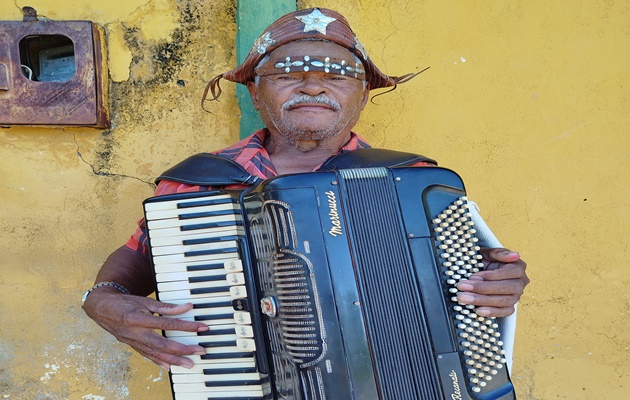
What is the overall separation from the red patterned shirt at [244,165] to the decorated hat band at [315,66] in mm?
252

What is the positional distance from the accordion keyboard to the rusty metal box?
899 millimetres

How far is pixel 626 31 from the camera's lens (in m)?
2.55

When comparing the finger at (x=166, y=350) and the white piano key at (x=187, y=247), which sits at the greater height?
the white piano key at (x=187, y=247)

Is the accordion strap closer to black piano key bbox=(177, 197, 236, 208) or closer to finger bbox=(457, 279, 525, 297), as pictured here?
black piano key bbox=(177, 197, 236, 208)

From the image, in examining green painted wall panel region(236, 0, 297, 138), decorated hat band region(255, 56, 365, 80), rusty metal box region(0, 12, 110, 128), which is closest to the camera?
decorated hat band region(255, 56, 365, 80)

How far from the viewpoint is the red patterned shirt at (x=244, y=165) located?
78.3 inches

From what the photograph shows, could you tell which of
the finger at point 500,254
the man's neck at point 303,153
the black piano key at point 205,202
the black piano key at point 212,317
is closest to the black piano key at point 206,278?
the black piano key at point 212,317

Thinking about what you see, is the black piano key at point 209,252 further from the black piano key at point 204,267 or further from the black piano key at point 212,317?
the black piano key at point 212,317

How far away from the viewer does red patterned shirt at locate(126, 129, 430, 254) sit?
1.99m

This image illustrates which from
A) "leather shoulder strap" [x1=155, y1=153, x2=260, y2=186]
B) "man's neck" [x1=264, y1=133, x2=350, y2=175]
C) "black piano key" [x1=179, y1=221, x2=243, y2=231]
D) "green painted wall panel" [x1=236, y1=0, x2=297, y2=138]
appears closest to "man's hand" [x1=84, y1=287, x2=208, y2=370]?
"black piano key" [x1=179, y1=221, x2=243, y2=231]

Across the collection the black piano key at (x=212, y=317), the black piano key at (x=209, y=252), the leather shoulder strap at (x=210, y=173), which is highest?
the leather shoulder strap at (x=210, y=173)

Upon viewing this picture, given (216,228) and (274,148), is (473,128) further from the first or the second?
(216,228)

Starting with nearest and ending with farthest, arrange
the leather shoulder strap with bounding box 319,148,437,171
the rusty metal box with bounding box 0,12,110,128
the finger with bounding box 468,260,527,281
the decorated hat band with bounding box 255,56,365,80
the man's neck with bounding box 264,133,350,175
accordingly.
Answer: the finger with bounding box 468,260,527,281
the leather shoulder strap with bounding box 319,148,437,171
the decorated hat band with bounding box 255,56,365,80
the man's neck with bounding box 264,133,350,175
the rusty metal box with bounding box 0,12,110,128

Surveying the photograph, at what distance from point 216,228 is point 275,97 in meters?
0.57
